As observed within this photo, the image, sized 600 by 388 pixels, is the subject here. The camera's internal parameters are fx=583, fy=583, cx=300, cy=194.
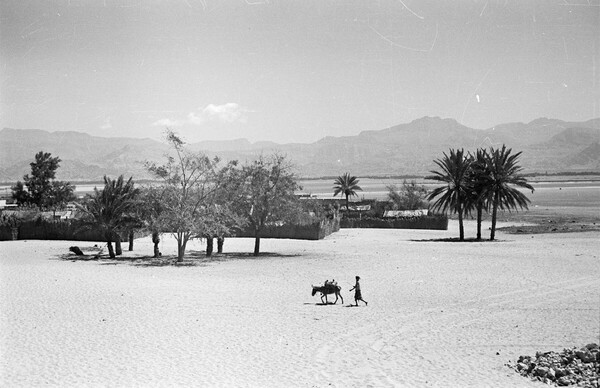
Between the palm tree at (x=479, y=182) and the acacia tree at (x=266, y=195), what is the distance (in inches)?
608

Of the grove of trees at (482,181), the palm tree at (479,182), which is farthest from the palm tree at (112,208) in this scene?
the palm tree at (479,182)

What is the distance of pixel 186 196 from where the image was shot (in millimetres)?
33125

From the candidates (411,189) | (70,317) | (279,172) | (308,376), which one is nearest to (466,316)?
(308,376)

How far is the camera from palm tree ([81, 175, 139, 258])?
114 ft

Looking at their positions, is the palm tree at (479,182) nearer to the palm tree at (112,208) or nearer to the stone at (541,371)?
the palm tree at (112,208)

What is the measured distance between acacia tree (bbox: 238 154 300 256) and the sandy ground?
5939 millimetres

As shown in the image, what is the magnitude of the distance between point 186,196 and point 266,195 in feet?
16.5

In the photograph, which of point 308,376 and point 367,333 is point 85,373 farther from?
point 367,333

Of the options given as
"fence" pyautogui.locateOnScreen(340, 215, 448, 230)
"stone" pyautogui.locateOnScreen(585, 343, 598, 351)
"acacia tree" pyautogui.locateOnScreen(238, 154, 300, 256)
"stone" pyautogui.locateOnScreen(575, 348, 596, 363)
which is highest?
"acacia tree" pyautogui.locateOnScreen(238, 154, 300, 256)

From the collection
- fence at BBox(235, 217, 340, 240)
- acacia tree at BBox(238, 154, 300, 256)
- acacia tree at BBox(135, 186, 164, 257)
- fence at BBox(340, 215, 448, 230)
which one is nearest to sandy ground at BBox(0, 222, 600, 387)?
acacia tree at BBox(135, 186, 164, 257)

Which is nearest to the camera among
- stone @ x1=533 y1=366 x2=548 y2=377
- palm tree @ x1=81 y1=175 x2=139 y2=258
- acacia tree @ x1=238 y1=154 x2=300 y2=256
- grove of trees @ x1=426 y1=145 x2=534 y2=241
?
stone @ x1=533 y1=366 x2=548 y2=377

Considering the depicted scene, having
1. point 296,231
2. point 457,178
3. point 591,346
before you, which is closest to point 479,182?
point 457,178

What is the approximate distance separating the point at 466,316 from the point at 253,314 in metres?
6.51

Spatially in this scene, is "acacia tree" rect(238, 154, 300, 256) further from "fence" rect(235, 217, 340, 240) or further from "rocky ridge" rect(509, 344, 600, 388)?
"rocky ridge" rect(509, 344, 600, 388)
